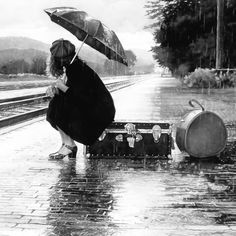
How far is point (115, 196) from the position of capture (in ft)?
19.7

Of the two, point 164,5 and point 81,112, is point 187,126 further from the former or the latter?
point 164,5

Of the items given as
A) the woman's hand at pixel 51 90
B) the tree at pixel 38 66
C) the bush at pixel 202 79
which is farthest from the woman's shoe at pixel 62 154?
the tree at pixel 38 66

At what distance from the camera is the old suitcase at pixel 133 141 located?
8438mm

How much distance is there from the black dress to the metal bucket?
1163 mm

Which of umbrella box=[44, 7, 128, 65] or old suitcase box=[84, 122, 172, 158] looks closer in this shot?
umbrella box=[44, 7, 128, 65]

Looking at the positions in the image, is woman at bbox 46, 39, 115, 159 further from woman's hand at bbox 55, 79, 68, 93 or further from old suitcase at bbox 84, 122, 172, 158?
old suitcase at bbox 84, 122, 172, 158

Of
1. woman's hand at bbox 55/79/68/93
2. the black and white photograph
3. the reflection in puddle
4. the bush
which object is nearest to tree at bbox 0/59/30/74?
the bush

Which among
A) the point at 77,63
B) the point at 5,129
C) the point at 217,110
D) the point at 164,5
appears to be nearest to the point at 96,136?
the point at 77,63

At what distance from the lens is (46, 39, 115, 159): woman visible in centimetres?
787

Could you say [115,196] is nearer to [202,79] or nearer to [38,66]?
[202,79]

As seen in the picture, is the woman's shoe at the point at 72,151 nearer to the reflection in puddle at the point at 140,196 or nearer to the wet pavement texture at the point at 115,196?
the wet pavement texture at the point at 115,196

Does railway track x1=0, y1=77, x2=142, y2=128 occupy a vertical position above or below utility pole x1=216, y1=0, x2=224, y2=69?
below

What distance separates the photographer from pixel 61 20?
27.7ft

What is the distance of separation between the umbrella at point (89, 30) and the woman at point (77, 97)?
1.25 feet
